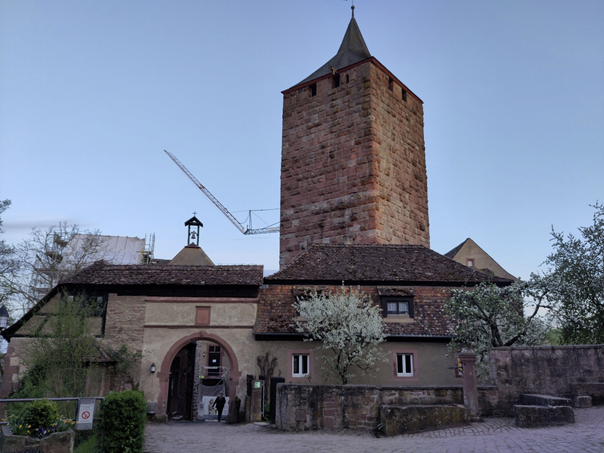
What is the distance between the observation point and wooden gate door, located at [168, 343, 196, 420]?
26.2 m

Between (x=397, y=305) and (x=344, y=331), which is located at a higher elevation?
(x=397, y=305)

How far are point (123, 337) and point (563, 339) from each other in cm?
1528

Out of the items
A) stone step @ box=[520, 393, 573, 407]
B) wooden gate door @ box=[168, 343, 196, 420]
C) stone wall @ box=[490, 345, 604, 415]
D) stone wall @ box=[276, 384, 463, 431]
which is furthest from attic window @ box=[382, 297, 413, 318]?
wooden gate door @ box=[168, 343, 196, 420]

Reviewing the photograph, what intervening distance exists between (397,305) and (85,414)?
44.0ft

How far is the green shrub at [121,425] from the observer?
11219 mm

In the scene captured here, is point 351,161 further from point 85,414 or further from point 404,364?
point 85,414

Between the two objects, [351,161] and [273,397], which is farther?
[351,161]

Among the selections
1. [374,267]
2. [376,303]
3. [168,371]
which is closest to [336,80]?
[374,267]

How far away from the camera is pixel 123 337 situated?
20.8 meters

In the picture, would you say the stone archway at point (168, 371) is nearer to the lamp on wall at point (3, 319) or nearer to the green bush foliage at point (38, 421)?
the lamp on wall at point (3, 319)

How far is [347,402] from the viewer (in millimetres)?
14641

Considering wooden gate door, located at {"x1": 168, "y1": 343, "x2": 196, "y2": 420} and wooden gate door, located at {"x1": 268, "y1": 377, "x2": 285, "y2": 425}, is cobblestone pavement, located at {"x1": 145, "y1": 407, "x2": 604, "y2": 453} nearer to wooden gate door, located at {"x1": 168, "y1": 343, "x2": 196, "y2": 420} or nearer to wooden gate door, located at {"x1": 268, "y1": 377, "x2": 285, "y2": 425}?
wooden gate door, located at {"x1": 268, "y1": 377, "x2": 285, "y2": 425}

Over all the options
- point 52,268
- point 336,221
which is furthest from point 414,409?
point 52,268

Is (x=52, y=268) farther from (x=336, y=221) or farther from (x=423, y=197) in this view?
(x=423, y=197)
